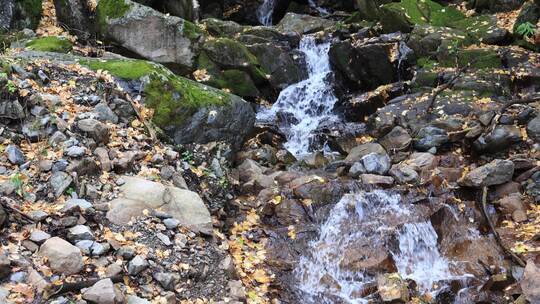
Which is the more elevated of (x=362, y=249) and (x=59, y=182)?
(x=59, y=182)

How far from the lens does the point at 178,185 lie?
702 centimetres

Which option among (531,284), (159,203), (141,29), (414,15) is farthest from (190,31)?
(531,284)

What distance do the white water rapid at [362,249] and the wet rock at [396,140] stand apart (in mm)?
2192

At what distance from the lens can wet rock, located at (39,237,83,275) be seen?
4.57 m

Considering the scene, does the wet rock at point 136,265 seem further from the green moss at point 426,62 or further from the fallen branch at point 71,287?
the green moss at point 426,62

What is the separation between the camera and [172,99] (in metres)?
8.68

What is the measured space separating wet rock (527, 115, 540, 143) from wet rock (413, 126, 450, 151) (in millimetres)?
1601

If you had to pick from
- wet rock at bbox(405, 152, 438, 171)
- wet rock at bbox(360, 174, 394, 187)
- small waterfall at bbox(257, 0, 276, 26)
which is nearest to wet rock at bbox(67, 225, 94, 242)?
wet rock at bbox(360, 174, 394, 187)

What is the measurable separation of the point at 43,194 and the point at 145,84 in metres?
3.59

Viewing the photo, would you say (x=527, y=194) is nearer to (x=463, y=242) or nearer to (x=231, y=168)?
(x=463, y=242)

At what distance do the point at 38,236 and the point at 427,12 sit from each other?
631 inches

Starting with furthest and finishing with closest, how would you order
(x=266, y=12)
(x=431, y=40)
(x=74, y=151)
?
(x=266, y=12)
(x=431, y=40)
(x=74, y=151)

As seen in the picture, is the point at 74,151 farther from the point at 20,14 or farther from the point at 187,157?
the point at 20,14

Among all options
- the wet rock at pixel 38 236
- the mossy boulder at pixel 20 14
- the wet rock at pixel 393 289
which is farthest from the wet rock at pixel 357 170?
the mossy boulder at pixel 20 14
